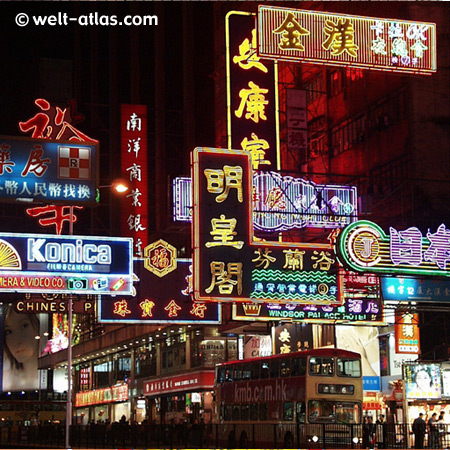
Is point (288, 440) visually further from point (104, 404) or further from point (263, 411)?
point (104, 404)

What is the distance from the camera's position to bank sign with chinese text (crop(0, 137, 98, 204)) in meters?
21.8

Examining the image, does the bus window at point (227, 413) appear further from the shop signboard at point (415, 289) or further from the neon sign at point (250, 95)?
the shop signboard at point (415, 289)

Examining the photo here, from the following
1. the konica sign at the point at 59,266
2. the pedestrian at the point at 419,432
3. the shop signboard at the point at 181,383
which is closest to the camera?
the konica sign at the point at 59,266

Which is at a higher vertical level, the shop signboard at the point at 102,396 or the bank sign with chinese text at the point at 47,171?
the bank sign with chinese text at the point at 47,171

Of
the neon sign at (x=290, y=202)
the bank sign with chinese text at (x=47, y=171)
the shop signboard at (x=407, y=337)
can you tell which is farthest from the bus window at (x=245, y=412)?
the bank sign with chinese text at (x=47, y=171)

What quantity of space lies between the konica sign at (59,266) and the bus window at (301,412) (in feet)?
34.8

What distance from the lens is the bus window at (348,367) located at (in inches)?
1359

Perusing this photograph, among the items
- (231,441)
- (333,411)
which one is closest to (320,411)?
(333,411)

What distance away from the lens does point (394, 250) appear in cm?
2848

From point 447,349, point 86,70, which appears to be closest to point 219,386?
point 447,349

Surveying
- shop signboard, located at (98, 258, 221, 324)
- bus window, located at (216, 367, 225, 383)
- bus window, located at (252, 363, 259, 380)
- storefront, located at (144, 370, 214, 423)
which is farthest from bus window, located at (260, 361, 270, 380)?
storefront, located at (144, 370, 214, 423)

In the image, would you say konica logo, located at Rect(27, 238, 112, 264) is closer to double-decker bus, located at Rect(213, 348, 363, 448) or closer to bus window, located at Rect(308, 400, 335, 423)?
double-decker bus, located at Rect(213, 348, 363, 448)

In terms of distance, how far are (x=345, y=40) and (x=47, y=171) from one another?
14723mm

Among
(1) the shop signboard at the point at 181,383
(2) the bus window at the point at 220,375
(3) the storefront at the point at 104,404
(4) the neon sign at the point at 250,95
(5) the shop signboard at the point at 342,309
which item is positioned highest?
(4) the neon sign at the point at 250,95
